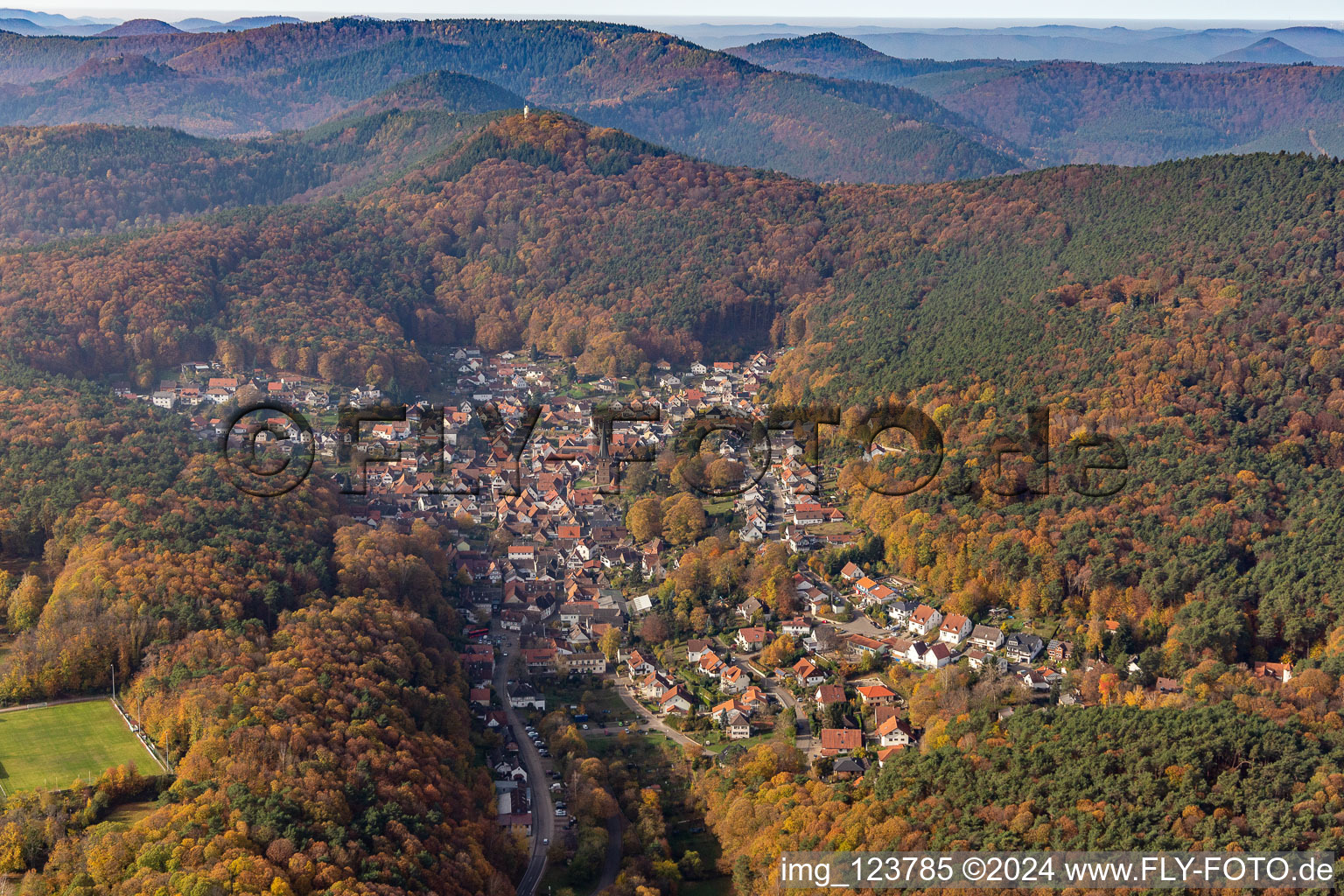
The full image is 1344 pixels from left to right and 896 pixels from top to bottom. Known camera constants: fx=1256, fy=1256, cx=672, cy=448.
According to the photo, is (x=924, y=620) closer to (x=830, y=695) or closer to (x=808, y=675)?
(x=808, y=675)

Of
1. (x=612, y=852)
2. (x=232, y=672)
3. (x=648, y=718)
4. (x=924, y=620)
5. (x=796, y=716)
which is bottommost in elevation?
(x=612, y=852)

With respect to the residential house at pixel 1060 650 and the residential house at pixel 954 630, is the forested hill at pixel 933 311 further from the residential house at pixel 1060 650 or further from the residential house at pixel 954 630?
the residential house at pixel 1060 650

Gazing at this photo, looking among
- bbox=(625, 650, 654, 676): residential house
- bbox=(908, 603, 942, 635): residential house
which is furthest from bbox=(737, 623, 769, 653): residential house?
bbox=(908, 603, 942, 635): residential house

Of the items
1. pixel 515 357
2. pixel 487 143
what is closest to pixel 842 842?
pixel 515 357

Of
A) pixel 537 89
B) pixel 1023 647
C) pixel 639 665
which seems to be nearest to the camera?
pixel 1023 647

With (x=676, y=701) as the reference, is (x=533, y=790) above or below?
below

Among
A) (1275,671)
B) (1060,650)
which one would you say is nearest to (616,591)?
(1060,650)

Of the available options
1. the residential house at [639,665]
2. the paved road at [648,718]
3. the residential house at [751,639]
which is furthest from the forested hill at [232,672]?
the residential house at [751,639]
